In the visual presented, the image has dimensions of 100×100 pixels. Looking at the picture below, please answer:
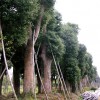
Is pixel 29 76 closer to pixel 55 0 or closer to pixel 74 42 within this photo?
pixel 55 0

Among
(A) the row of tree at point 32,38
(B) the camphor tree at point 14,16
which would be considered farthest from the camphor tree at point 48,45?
(B) the camphor tree at point 14,16

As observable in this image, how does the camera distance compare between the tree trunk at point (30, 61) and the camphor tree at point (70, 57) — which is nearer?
the tree trunk at point (30, 61)

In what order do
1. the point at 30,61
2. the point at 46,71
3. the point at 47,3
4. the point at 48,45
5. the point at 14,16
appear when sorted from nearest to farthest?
the point at 14,16 → the point at 47,3 → the point at 30,61 → the point at 48,45 → the point at 46,71

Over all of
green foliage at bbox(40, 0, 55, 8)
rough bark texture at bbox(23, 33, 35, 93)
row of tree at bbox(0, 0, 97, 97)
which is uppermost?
green foliage at bbox(40, 0, 55, 8)

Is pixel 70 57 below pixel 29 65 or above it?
above

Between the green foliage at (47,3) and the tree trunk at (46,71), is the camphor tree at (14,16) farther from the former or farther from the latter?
A: the tree trunk at (46,71)

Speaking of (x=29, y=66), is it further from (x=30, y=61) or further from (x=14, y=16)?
(x=14, y=16)

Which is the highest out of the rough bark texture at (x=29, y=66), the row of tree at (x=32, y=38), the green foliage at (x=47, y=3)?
the green foliage at (x=47, y=3)

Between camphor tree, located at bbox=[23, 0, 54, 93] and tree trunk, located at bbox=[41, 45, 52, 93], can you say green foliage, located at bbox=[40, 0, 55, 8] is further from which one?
tree trunk, located at bbox=[41, 45, 52, 93]

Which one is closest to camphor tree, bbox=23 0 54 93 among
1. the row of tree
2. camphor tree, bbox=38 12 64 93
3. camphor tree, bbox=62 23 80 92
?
the row of tree

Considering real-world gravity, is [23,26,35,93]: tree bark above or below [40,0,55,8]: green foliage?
below

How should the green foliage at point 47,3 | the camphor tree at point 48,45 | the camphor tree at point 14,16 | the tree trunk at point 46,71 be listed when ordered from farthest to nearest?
the tree trunk at point 46,71
the camphor tree at point 48,45
the green foliage at point 47,3
the camphor tree at point 14,16

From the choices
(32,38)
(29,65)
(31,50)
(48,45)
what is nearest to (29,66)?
(29,65)

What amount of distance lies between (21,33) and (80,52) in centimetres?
2989
